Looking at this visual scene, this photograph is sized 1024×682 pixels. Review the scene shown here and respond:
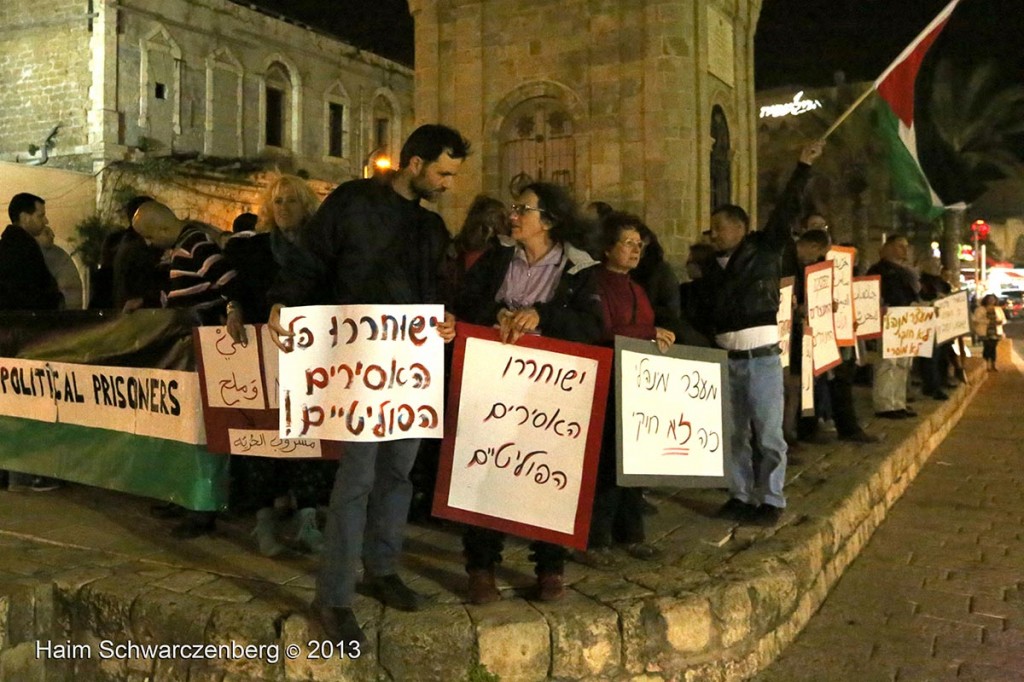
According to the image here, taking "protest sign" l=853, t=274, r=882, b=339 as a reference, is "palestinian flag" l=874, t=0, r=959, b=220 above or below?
above

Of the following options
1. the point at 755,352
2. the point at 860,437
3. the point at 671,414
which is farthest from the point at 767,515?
the point at 860,437

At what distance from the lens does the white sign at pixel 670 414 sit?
395 cm

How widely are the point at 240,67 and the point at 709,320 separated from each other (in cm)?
2589

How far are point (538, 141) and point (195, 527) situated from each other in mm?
9041

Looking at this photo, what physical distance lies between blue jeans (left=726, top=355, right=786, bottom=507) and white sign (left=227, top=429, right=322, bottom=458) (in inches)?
95.7

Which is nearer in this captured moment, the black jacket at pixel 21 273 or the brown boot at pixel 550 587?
the brown boot at pixel 550 587

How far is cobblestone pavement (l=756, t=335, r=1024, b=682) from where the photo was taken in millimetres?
3852

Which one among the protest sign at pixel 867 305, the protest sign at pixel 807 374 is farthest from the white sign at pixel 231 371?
the protest sign at pixel 867 305

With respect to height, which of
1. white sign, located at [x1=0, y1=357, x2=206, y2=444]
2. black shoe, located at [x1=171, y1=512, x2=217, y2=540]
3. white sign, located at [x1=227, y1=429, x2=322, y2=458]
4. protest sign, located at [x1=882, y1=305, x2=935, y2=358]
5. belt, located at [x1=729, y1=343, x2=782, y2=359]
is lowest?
A: black shoe, located at [x1=171, y1=512, x2=217, y2=540]

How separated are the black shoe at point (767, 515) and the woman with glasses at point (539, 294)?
5.34 ft

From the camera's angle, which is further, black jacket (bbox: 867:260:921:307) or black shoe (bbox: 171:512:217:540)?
black jacket (bbox: 867:260:921:307)

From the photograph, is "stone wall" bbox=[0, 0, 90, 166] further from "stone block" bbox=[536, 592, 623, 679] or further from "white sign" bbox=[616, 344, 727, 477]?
"stone block" bbox=[536, 592, 623, 679]

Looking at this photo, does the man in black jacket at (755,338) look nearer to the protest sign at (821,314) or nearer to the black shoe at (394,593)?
the protest sign at (821,314)

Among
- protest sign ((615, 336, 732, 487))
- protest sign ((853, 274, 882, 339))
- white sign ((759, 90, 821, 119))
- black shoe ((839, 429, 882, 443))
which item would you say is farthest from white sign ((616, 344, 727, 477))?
white sign ((759, 90, 821, 119))
